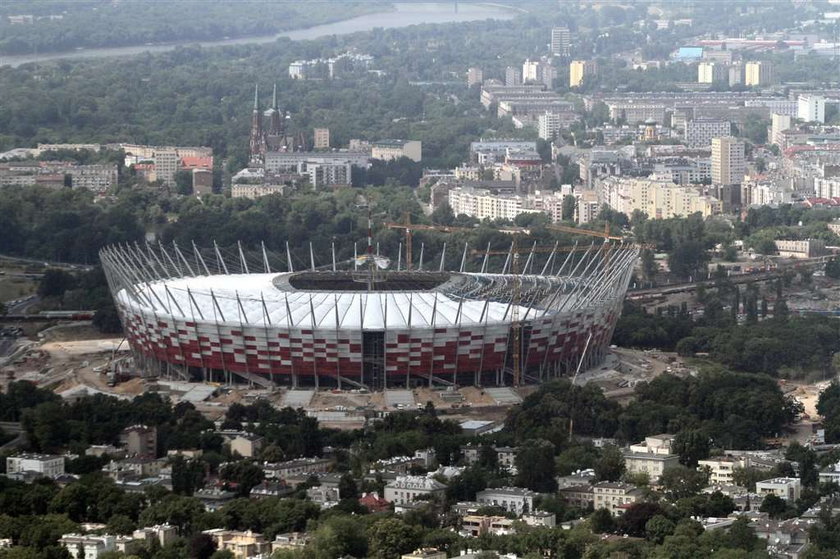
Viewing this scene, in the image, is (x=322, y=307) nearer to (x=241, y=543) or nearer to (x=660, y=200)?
(x=241, y=543)

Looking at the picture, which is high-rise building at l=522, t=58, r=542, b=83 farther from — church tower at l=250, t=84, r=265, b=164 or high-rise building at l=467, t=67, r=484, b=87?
church tower at l=250, t=84, r=265, b=164

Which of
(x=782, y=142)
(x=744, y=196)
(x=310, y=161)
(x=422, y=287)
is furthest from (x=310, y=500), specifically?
(x=782, y=142)

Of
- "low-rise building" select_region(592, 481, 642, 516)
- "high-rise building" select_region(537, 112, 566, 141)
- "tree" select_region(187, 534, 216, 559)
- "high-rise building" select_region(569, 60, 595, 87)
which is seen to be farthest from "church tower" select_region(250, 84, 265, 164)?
"tree" select_region(187, 534, 216, 559)

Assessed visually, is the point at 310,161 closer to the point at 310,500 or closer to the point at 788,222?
the point at 788,222

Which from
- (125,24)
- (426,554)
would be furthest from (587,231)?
(125,24)

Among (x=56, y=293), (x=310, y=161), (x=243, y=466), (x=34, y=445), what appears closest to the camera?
(x=243, y=466)

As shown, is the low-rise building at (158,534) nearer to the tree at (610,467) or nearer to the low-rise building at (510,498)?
the low-rise building at (510,498)

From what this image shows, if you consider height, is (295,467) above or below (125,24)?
above
